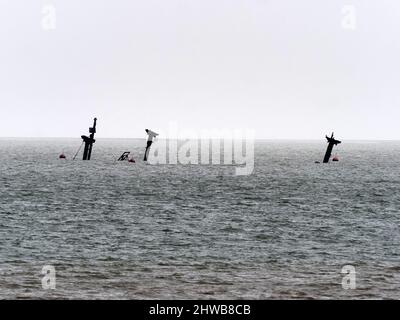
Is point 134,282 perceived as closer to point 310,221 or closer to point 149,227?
point 149,227

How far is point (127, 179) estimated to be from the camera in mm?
80938

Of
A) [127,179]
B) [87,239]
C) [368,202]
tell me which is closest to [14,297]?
[87,239]

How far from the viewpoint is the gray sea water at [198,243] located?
22.8 m

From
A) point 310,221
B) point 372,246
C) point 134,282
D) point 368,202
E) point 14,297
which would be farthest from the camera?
point 368,202

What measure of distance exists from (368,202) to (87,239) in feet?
95.5

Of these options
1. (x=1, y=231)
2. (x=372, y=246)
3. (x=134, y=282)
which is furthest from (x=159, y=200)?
(x=134, y=282)

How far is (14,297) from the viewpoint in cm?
2088

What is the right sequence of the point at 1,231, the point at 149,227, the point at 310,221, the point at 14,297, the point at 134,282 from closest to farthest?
1. the point at 14,297
2. the point at 134,282
3. the point at 1,231
4. the point at 149,227
5. the point at 310,221

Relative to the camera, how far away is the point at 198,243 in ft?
108

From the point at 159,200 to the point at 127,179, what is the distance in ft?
84.3

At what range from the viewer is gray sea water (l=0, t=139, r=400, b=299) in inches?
897
